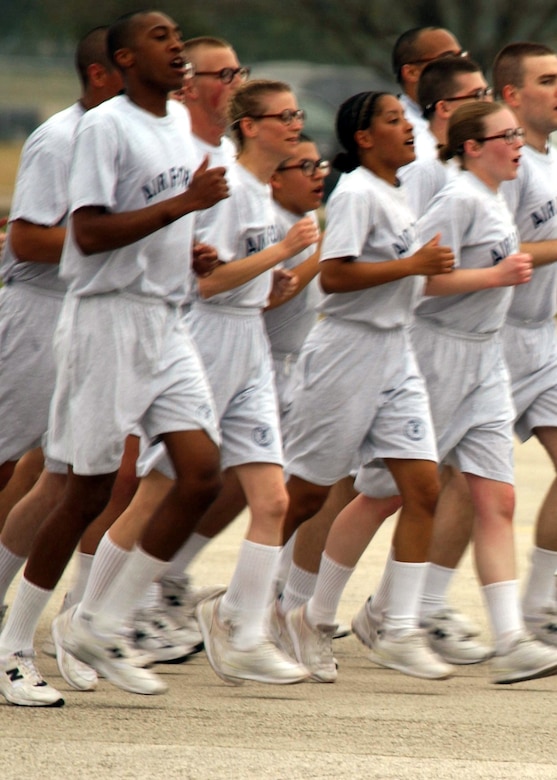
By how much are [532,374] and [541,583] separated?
789 millimetres

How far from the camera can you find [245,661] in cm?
577

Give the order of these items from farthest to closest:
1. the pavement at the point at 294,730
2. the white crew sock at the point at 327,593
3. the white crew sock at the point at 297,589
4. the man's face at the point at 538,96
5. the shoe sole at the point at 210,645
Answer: the man's face at the point at 538,96
the white crew sock at the point at 297,589
the white crew sock at the point at 327,593
the shoe sole at the point at 210,645
the pavement at the point at 294,730

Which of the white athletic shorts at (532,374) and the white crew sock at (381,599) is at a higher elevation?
the white athletic shorts at (532,374)

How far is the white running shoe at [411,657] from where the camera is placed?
5957 mm

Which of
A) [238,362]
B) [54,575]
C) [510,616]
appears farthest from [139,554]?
[510,616]

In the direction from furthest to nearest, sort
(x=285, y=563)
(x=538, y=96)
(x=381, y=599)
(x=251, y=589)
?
(x=285, y=563), (x=538, y=96), (x=381, y=599), (x=251, y=589)

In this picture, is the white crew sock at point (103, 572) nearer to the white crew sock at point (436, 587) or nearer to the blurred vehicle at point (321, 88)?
the white crew sock at point (436, 587)

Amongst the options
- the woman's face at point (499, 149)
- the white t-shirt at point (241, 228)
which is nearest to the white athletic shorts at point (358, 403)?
the white t-shirt at point (241, 228)

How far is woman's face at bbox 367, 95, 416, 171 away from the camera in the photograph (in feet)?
20.4

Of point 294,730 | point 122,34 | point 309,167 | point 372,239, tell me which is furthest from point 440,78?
point 294,730

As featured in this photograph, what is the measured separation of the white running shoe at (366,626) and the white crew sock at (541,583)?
0.62 m

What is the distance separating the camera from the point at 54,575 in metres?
5.64

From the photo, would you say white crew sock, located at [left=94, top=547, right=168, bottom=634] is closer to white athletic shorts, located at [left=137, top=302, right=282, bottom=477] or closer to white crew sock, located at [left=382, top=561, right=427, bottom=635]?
white athletic shorts, located at [left=137, top=302, right=282, bottom=477]

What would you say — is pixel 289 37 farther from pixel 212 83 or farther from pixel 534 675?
pixel 534 675
